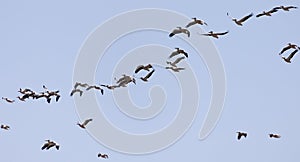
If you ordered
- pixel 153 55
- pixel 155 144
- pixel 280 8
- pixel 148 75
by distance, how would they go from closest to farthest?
pixel 280 8 → pixel 148 75 → pixel 153 55 → pixel 155 144

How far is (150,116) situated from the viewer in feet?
88.9

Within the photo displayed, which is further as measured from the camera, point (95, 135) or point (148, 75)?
point (95, 135)

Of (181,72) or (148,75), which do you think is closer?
(148,75)

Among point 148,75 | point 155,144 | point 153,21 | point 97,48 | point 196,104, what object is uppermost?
point 153,21

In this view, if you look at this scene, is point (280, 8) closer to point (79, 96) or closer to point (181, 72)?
point (181, 72)

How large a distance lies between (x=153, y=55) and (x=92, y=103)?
15.2 ft

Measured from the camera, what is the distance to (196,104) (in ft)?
90.6

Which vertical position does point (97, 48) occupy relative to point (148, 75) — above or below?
above

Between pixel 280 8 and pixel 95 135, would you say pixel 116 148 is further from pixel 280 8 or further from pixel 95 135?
pixel 280 8

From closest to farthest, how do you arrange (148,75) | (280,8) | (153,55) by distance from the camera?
1. (280,8)
2. (148,75)
3. (153,55)

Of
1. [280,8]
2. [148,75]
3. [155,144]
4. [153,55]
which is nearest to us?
[280,8]

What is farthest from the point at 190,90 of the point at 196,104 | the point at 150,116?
the point at 150,116

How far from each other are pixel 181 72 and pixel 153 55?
2.21 metres

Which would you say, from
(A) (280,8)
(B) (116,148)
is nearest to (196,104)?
(B) (116,148)
